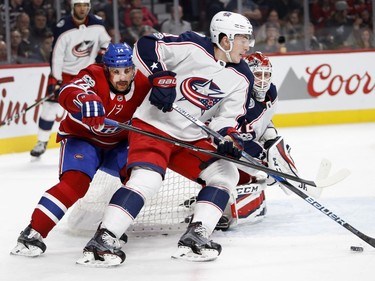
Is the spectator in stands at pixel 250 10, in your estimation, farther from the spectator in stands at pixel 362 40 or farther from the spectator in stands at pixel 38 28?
the spectator in stands at pixel 38 28

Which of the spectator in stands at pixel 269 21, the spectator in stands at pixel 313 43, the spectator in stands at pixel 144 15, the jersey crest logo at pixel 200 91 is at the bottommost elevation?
the spectator in stands at pixel 313 43

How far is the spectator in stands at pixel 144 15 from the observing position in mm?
8992

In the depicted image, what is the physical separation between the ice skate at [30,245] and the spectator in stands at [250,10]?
18.2 ft

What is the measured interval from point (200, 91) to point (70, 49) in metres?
3.37

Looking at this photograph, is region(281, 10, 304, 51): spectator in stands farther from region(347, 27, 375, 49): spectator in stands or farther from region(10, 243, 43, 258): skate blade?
region(10, 243, 43, 258): skate blade

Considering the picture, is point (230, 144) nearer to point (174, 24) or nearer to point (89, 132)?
point (89, 132)

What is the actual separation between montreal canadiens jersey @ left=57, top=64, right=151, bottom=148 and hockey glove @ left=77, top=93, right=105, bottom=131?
7.3 inches

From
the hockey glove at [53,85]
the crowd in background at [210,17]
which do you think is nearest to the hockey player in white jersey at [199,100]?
the hockey glove at [53,85]

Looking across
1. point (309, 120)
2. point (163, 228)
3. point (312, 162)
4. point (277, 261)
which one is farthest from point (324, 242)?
point (309, 120)

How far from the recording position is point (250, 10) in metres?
9.48

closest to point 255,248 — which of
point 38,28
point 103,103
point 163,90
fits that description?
point 163,90

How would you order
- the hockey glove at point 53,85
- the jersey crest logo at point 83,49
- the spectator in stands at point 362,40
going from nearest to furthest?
the hockey glove at point 53,85, the jersey crest logo at point 83,49, the spectator in stands at point 362,40

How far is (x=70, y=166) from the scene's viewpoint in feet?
13.8

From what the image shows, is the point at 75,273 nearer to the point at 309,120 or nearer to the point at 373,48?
the point at 309,120
